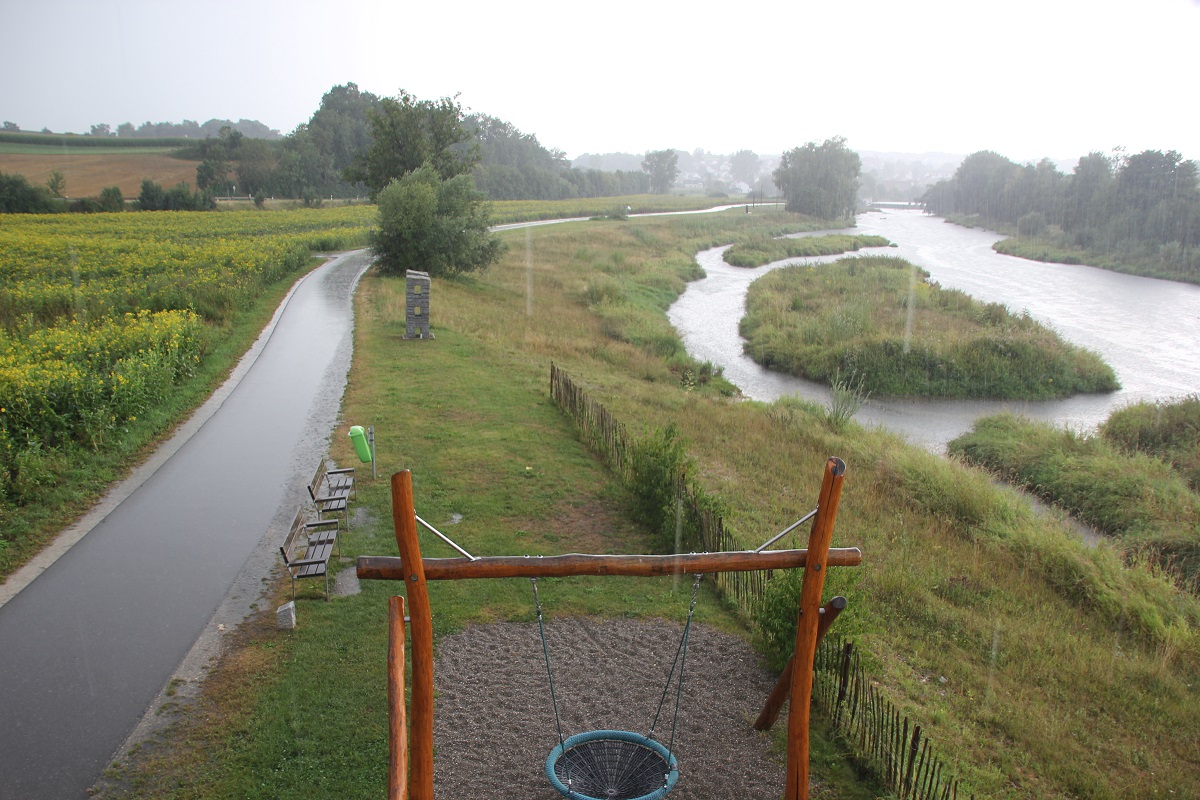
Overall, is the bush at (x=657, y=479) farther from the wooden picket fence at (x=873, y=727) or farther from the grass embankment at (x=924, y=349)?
the grass embankment at (x=924, y=349)

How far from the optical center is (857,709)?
6.68m

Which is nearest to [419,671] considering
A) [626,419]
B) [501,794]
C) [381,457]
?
[501,794]

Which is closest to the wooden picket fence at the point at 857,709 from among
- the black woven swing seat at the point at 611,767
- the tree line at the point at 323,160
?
the black woven swing seat at the point at 611,767

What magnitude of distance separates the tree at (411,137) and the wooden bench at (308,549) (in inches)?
1432

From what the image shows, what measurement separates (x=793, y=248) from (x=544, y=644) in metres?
60.9

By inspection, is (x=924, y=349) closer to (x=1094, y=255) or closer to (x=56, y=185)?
(x=1094, y=255)

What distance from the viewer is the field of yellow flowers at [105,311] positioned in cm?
1131

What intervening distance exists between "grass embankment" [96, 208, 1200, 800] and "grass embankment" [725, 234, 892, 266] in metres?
38.7

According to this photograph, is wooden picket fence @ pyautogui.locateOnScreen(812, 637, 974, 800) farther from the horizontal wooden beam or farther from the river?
the river

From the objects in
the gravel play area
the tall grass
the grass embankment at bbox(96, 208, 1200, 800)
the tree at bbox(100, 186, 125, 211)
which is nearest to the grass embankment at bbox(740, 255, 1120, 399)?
the tall grass

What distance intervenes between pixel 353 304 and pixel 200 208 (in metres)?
45.2

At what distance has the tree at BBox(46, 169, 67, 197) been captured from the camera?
195 feet

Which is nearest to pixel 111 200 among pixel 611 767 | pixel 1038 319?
pixel 1038 319

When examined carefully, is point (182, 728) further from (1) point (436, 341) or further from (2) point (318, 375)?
(1) point (436, 341)
